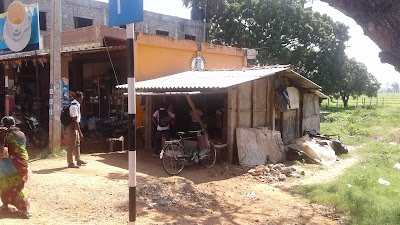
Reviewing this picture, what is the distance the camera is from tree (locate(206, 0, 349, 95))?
90.7 ft

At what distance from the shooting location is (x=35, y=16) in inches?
401

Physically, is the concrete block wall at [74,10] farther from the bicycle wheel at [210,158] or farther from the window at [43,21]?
the bicycle wheel at [210,158]

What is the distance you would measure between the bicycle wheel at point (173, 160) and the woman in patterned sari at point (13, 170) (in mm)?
4065

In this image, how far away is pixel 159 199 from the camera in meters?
6.59

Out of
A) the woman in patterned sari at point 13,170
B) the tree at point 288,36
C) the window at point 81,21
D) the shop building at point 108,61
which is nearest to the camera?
the woman in patterned sari at point 13,170

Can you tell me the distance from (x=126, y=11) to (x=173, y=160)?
19.7ft

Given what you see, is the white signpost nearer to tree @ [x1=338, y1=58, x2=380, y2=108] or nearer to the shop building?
the shop building

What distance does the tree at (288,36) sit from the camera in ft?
90.7

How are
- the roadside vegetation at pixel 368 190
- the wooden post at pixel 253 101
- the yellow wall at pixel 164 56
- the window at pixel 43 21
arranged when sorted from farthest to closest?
the window at pixel 43 21 < the yellow wall at pixel 164 56 < the wooden post at pixel 253 101 < the roadside vegetation at pixel 368 190

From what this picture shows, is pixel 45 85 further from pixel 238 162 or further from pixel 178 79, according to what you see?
pixel 238 162

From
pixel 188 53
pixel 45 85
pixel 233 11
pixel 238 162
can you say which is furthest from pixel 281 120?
pixel 233 11

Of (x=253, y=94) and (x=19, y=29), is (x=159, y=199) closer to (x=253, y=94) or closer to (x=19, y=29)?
(x=253, y=94)

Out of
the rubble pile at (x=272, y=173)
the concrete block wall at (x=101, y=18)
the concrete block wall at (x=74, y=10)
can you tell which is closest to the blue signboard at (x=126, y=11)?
the rubble pile at (x=272, y=173)

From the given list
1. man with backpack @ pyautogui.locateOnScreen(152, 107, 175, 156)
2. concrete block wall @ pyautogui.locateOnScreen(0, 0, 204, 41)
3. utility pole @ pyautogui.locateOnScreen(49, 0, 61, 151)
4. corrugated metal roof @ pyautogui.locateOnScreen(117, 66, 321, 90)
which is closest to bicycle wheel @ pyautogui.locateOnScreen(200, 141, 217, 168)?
man with backpack @ pyautogui.locateOnScreen(152, 107, 175, 156)
